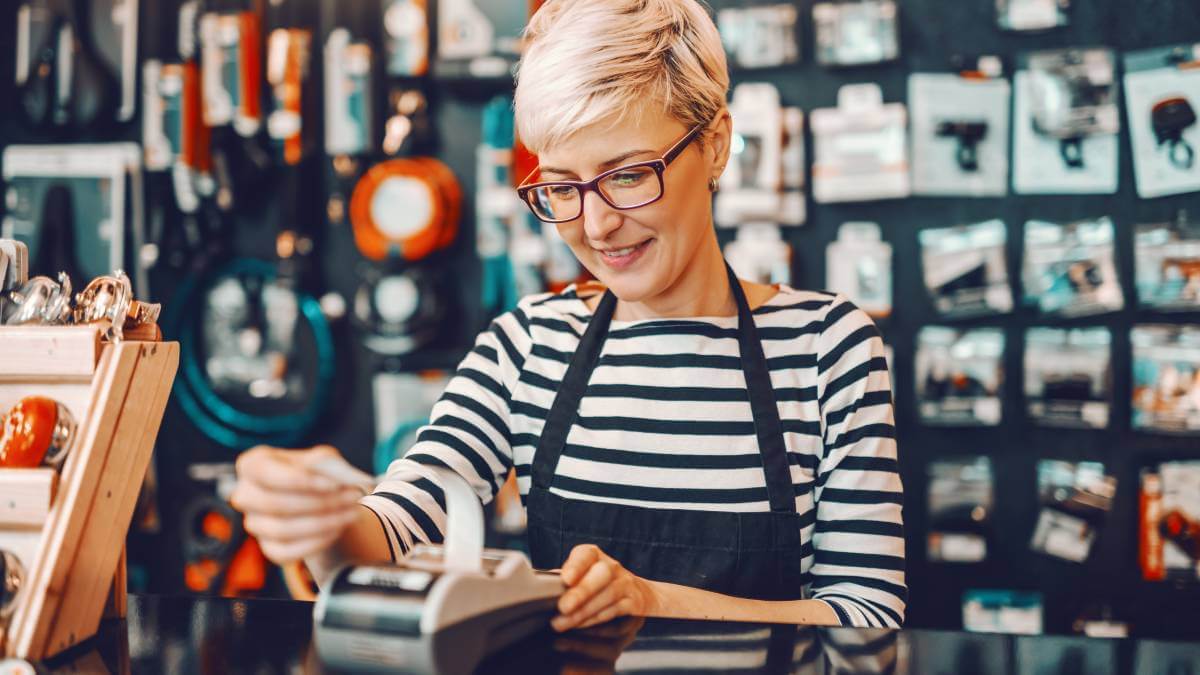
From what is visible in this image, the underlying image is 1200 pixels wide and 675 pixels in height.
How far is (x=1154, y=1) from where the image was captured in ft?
9.33

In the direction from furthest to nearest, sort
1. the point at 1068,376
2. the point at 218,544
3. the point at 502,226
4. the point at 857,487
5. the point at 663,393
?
the point at 218,544 → the point at 502,226 → the point at 1068,376 → the point at 663,393 → the point at 857,487

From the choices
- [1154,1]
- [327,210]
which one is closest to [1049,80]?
[1154,1]

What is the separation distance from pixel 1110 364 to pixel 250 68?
9.28 ft

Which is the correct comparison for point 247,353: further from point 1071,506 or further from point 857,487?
point 1071,506

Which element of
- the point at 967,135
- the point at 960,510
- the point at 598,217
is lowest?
the point at 960,510

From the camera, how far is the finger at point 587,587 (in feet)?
3.39

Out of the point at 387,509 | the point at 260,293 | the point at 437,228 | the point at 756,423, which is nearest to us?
the point at 387,509

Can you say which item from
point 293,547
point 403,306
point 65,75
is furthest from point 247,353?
point 293,547

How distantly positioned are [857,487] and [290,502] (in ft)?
2.72

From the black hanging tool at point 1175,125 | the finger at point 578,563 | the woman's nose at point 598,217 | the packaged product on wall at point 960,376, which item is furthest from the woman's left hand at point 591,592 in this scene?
the black hanging tool at point 1175,125

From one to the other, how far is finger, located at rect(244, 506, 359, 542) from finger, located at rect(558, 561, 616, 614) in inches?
9.5

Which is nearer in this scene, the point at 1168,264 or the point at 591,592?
the point at 591,592

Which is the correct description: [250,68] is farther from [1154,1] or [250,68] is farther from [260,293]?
[1154,1]

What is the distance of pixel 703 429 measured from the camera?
1537mm
